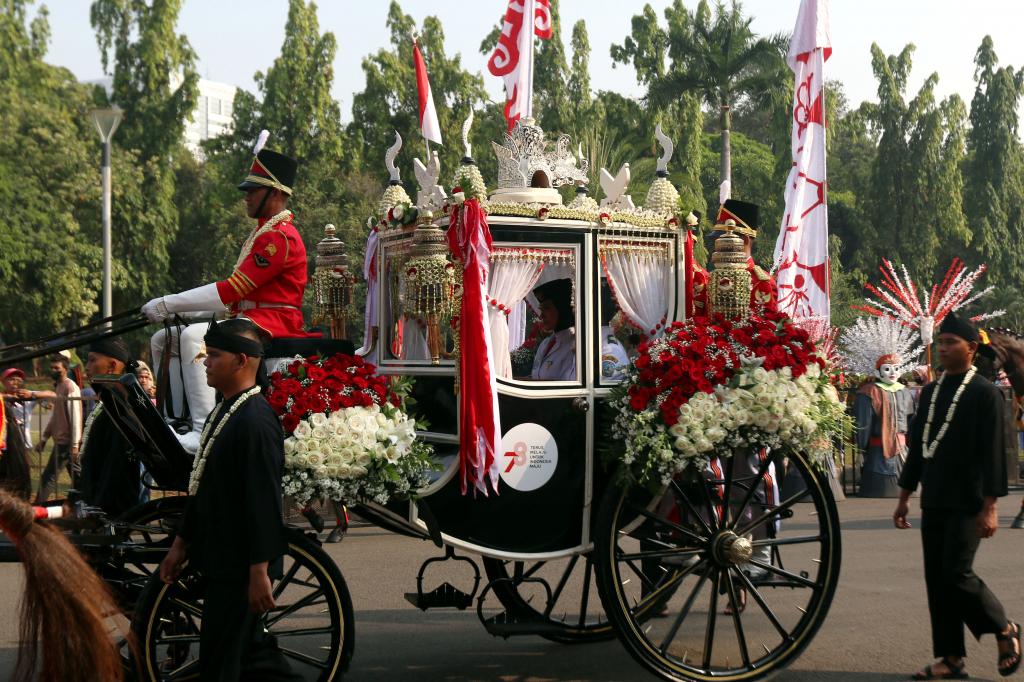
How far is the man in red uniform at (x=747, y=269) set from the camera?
21.5 feet

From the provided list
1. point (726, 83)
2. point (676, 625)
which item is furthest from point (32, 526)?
point (726, 83)

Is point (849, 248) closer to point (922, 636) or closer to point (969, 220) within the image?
point (969, 220)

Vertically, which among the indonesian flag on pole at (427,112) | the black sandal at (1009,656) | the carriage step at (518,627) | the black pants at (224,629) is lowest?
the black sandal at (1009,656)

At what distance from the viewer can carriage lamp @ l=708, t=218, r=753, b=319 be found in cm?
635

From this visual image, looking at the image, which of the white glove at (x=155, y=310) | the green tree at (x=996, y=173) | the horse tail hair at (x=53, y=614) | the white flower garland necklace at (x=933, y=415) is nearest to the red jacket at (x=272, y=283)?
the white glove at (x=155, y=310)

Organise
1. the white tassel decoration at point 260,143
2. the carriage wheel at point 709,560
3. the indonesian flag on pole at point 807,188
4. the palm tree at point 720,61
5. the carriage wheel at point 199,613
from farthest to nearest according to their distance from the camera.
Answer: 1. the palm tree at point 720,61
2. the indonesian flag on pole at point 807,188
3. the white tassel decoration at point 260,143
4. the carriage wheel at point 709,560
5. the carriage wheel at point 199,613

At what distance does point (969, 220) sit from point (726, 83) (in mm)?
12417

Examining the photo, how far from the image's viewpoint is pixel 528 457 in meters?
5.86

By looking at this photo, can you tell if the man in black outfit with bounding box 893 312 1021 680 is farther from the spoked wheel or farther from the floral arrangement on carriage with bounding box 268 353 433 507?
the floral arrangement on carriage with bounding box 268 353 433 507

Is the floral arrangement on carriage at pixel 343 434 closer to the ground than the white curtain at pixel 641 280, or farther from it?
closer to the ground

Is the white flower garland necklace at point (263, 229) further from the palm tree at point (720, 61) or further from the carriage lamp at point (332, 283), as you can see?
the palm tree at point (720, 61)

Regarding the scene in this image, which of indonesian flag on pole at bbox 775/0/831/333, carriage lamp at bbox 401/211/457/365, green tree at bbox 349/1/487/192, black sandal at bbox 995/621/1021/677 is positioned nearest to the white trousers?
carriage lamp at bbox 401/211/457/365

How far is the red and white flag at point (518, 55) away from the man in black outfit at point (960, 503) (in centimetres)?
361

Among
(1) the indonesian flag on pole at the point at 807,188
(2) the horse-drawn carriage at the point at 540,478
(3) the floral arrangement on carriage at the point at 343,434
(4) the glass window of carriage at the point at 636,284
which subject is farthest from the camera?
(1) the indonesian flag on pole at the point at 807,188
